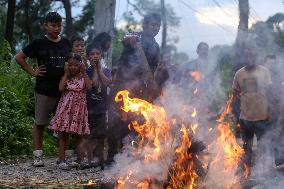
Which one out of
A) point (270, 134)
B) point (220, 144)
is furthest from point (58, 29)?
point (270, 134)

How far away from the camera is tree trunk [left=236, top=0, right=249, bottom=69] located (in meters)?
8.45

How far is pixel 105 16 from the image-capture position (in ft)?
33.0

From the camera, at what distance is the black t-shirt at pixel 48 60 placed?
696 centimetres

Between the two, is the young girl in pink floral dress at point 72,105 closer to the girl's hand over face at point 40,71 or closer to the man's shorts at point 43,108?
the man's shorts at point 43,108

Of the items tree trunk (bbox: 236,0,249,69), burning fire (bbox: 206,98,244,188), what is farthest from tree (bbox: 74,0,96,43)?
burning fire (bbox: 206,98,244,188)

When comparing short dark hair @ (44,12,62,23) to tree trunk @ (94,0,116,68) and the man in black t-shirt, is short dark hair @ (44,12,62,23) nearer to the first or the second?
the man in black t-shirt

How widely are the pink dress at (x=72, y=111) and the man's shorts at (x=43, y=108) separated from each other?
0.15 metres

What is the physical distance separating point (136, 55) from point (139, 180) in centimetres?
215

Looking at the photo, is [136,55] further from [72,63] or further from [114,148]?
[114,148]

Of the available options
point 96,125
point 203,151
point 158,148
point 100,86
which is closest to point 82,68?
point 100,86

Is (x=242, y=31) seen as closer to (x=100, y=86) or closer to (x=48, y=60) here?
(x=100, y=86)

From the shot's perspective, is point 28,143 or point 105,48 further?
point 28,143

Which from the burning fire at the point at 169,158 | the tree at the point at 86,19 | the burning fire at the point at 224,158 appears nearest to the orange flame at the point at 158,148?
the burning fire at the point at 169,158

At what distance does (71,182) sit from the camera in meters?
5.79
